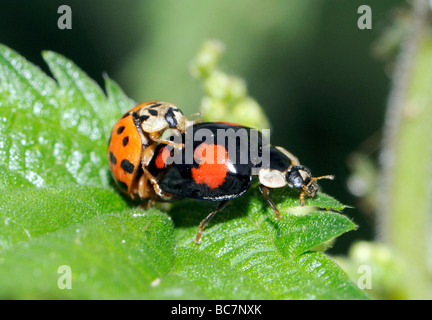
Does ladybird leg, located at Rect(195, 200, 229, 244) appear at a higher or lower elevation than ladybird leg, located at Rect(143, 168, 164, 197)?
lower

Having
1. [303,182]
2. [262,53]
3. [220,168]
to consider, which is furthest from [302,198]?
[262,53]

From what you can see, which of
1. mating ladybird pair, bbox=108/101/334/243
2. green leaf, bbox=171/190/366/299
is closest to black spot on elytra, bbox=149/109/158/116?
mating ladybird pair, bbox=108/101/334/243

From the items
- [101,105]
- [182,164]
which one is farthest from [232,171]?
[101,105]

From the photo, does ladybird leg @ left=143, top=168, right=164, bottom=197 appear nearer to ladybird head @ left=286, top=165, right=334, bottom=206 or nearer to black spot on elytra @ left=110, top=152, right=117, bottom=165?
black spot on elytra @ left=110, top=152, right=117, bottom=165

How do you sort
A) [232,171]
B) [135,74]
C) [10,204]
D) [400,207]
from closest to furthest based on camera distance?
[10,204] → [232,171] → [400,207] → [135,74]

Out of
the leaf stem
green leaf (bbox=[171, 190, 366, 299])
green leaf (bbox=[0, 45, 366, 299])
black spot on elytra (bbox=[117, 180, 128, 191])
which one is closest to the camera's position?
green leaf (bbox=[0, 45, 366, 299])

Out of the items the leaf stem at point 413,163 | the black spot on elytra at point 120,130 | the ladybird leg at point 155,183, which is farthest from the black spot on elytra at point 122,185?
the leaf stem at point 413,163

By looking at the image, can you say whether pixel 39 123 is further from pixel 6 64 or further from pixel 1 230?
pixel 1 230
